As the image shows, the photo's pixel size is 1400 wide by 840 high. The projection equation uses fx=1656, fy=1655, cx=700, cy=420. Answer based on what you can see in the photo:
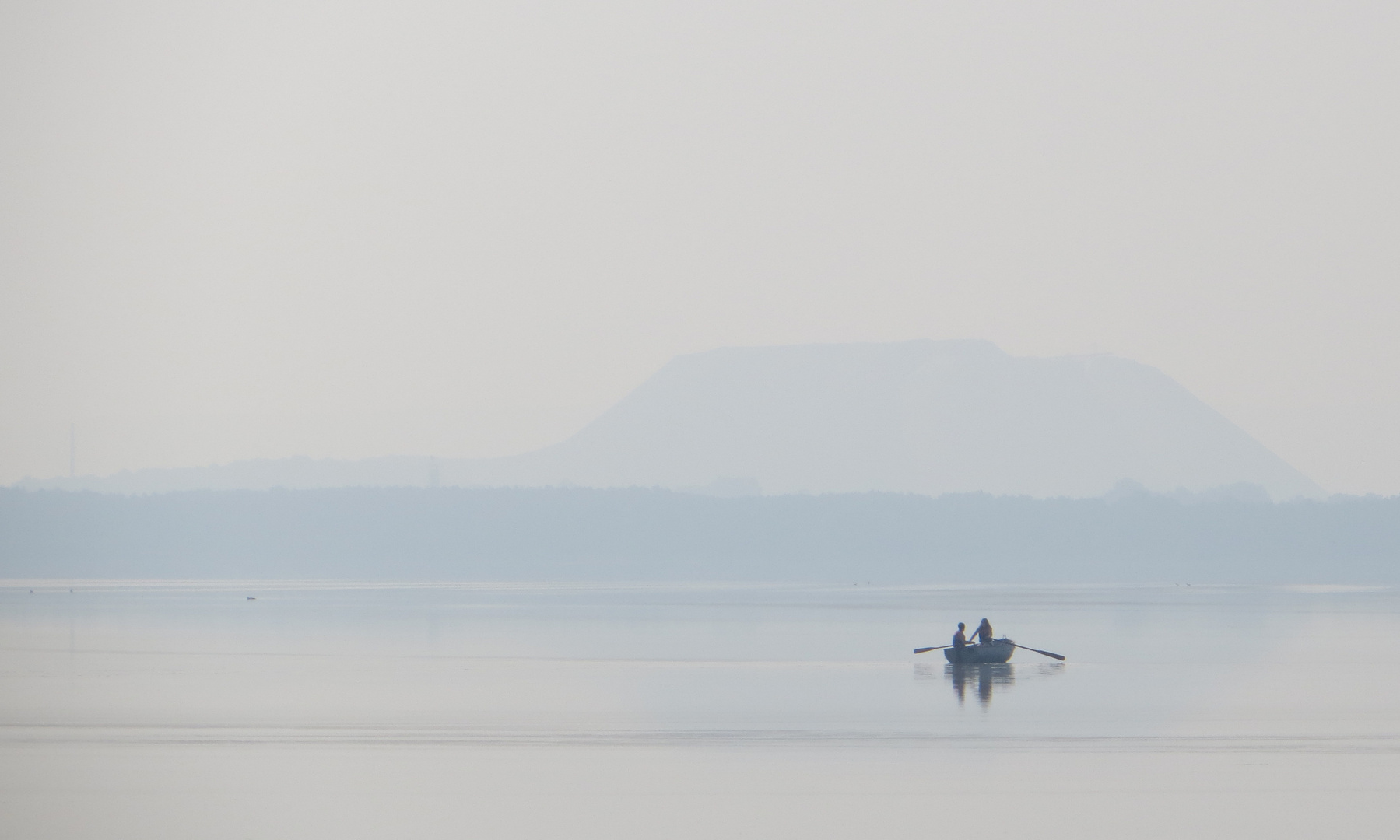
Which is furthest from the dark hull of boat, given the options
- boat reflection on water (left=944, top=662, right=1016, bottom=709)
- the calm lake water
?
the calm lake water

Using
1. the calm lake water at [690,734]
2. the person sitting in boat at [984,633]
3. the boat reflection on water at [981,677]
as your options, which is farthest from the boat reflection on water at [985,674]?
the person sitting in boat at [984,633]

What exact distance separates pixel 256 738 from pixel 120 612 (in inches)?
2279

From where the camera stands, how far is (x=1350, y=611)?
8575 centimetres

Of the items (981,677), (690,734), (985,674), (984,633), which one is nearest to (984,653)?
(984,633)

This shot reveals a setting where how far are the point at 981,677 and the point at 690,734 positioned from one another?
1579 cm

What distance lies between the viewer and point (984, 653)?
46.5 meters

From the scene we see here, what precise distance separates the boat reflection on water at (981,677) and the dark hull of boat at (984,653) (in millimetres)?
250

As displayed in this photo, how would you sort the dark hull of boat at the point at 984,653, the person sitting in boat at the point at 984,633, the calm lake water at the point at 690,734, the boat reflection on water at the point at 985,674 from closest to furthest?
the calm lake water at the point at 690,734
the boat reflection on water at the point at 985,674
the dark hull of boat at the point at 984,653
the person sitting in boat at the point at 984,633

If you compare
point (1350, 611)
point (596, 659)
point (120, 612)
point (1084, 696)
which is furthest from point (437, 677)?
point (1350, 611)

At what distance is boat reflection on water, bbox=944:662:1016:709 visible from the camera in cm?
3891

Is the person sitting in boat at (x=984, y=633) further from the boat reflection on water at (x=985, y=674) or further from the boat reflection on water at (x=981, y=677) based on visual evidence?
the boat reflection on water at (x=981, y=677)

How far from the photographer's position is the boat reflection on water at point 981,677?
1532 inches

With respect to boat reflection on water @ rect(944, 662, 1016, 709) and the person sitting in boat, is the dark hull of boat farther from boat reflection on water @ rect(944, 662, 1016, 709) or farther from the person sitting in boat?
boat reflection on water @ rect(944, 662, 1016, 709)

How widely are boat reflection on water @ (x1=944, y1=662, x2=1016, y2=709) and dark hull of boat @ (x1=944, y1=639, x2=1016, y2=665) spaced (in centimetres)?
25
